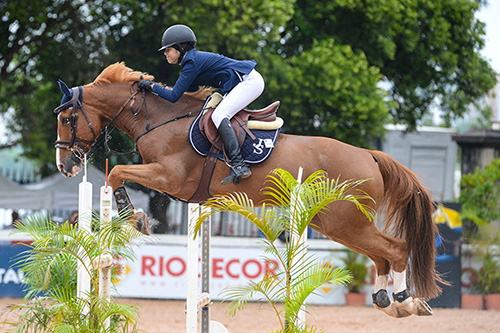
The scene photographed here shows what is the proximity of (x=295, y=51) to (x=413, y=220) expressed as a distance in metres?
8.20

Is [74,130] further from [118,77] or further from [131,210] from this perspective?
[131,210]

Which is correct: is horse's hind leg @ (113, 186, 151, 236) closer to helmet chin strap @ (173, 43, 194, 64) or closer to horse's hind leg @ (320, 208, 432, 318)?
helmet chin strap @ (173, 43, 194, 64)

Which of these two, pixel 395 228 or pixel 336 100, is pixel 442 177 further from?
pixel 395 228

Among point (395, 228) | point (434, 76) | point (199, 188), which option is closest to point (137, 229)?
point (199, 188)

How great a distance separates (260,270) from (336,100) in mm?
3741

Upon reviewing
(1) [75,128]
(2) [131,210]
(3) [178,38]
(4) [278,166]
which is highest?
(3) [178,38]

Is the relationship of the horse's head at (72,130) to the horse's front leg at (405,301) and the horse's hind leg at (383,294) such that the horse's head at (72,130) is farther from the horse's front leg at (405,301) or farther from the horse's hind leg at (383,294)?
the horse's front leg at (405,301)

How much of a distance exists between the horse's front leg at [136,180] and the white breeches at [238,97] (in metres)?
0.62

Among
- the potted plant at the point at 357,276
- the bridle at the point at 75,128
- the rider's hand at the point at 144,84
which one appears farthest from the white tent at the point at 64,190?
the rider's hand at the point at 144,84

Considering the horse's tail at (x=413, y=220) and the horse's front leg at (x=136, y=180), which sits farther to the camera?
the horse's tail at (x=413, y=220)

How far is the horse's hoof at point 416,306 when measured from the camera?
479 cm

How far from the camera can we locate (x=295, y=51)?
41.6 feet

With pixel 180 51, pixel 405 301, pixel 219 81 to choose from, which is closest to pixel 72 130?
pixel 180 51

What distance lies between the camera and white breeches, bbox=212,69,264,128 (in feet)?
14.6
